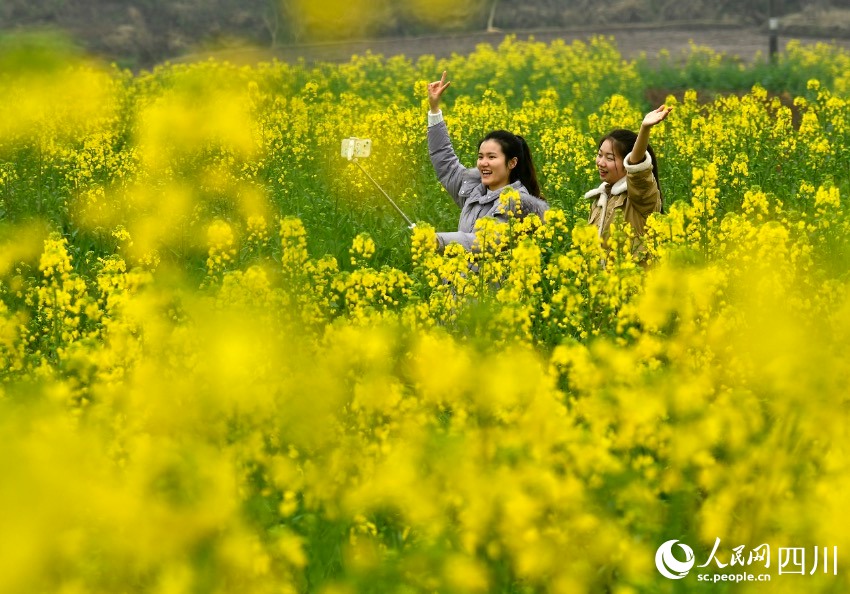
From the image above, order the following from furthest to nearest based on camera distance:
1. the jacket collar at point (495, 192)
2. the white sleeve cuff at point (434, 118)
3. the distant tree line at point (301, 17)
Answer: the distant tree line at point (301, 17) < the white sleeve cuff at point (434, 118) < the jacket collar at point (495, 192)

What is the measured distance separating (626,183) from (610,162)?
20cm

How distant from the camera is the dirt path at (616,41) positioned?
2388 centimetres

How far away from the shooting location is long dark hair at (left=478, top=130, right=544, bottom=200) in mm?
6461

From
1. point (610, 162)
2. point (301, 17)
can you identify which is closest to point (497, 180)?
point (610, 162)

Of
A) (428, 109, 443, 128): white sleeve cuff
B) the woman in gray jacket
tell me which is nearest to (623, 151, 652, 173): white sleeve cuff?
the woman in gray jacket

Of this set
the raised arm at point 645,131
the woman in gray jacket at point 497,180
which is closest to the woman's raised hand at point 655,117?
the raised arm at point 645,131

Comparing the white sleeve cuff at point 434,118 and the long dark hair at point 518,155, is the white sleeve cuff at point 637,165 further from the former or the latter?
the white sleeve cuff at point 434,118

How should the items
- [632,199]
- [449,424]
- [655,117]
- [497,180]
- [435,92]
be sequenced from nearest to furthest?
[449,424], [655,117], [632,199], [497,180], [435,92]

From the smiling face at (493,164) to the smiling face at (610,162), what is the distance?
506mm

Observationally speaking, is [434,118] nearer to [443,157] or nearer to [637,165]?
[443,157]

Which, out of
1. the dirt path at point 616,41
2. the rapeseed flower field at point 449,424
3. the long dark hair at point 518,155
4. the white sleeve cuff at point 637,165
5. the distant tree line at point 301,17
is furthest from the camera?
the distant tree line at point 301,17

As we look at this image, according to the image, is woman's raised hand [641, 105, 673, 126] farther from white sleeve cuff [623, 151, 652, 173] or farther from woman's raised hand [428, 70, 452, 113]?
woman's raised hand [428, 70, 452, 113]

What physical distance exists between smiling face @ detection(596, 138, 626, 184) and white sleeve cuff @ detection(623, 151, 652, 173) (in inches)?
12.1

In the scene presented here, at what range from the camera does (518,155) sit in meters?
6.53
